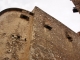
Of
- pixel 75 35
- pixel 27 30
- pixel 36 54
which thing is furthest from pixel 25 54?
pixel 75 35

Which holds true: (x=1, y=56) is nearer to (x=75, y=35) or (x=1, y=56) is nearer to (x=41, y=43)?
(x=41, y=43)

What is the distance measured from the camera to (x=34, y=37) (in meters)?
11.4

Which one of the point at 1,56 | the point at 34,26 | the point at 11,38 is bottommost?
the point at 1,56

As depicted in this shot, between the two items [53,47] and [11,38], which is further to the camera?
[53,47]

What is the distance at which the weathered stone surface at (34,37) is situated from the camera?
10.2 meters

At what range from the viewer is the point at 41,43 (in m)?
11.5

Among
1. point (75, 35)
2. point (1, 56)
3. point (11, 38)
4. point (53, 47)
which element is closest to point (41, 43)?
point (53, 47)

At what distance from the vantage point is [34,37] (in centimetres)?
1137

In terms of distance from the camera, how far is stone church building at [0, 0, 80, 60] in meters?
10.2

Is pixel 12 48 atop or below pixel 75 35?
below

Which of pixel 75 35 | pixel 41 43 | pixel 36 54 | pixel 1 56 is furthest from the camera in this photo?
pixel 75 35

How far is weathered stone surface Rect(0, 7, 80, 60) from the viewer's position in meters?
10.2

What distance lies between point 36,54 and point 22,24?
→ 8.30 ft

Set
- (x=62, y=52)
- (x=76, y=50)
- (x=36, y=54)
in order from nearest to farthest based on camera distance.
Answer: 1. (x=36, y=54)
2. (x=62, y=52)
3. (x=76, y=50)
